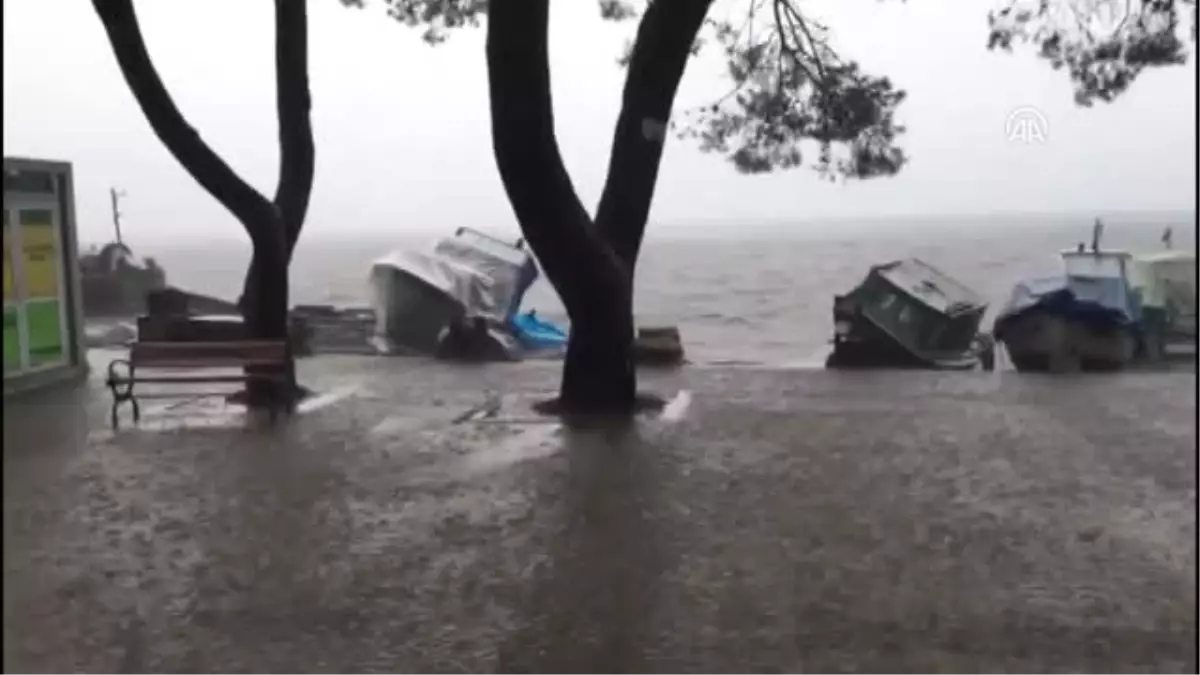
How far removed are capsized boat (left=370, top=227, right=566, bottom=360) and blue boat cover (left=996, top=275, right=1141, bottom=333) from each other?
4.77 metres

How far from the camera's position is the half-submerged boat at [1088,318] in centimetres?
349

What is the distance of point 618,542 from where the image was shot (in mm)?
4137

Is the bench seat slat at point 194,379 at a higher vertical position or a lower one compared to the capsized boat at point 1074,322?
lower

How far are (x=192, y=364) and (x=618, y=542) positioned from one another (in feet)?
11.5

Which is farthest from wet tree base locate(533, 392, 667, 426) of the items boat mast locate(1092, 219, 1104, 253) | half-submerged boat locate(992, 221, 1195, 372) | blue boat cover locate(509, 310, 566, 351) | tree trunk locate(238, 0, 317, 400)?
boat mast locate(1092, 219, 1104, 253)

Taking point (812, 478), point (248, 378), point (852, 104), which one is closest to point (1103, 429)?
point (812, 478)

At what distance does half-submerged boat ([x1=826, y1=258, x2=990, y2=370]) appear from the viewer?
8.66m

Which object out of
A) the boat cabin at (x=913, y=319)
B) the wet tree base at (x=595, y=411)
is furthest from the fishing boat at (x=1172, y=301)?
the boat cabin at (x=913, y=319)

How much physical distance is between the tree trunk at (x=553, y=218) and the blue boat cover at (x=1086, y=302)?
1926 millimetres

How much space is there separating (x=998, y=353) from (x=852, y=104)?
1.65 m

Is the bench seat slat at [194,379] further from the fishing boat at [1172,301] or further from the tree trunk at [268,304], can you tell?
the fishing boat at [1172,301]

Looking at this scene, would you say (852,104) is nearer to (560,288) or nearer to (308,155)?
(560,288)

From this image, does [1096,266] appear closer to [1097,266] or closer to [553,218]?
[1097,266]

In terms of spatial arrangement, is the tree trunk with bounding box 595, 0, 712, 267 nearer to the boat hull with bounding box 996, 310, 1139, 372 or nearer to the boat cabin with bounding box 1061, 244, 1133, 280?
the boat hull with bounding box 996, 310, 1139, 372
